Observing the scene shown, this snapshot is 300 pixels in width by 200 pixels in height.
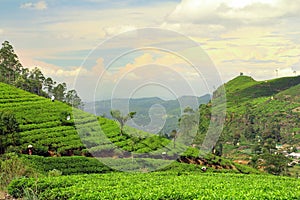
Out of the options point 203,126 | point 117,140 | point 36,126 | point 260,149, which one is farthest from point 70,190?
point 260,149

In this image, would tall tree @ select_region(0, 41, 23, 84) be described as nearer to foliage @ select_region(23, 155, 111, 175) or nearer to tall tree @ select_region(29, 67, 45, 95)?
tall tree @ select_region(29, 67, 45, 95)

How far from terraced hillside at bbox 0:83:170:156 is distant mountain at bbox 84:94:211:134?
647cm

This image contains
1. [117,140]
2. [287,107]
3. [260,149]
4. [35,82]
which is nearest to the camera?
[117,140]

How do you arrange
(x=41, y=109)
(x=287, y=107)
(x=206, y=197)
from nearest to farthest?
(x=206, y=197)
(x=41, y=109)
(x=287, y=107)

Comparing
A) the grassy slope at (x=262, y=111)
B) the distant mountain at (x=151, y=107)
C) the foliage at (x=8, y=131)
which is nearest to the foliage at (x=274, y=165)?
the foliage at (x=8, y=131)

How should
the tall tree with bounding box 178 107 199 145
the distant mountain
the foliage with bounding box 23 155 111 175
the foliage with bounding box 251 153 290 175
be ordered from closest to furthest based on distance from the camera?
the distant mountain → the tall tree with bounding box 178 107 199 145 → the foliage with bounding box 23 155 111 175 → the foliage with bounding box 251 153 290 175

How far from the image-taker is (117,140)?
2684cm

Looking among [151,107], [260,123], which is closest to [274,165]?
[151,107]

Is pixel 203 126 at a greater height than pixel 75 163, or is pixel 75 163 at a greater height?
pixel 203 126

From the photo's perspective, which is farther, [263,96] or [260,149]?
[263,96]

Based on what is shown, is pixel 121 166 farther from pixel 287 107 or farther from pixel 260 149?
pixel 287 107

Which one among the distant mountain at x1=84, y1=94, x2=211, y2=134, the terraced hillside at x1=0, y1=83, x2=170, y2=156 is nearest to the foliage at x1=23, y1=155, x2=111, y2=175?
the terraced hillside at x1=0, y1=83, x2=170, y2=156

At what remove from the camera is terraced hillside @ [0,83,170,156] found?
24109 mm

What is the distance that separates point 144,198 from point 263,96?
105113mm
